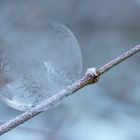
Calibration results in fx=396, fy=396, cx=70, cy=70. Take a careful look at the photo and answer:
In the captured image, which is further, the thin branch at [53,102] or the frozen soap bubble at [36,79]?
the frozen soap bubble at [36,79]

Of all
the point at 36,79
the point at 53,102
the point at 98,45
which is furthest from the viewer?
the point at 98,45

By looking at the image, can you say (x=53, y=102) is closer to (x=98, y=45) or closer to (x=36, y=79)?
(x=36, y=79)

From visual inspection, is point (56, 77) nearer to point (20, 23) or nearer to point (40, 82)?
point (40, 82)

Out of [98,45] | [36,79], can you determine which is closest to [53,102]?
[36,79]

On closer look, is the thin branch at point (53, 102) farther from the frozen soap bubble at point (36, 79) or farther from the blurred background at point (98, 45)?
the blurred background at point (98, 45)

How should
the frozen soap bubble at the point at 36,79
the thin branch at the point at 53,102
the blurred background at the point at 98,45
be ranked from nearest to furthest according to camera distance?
the thin branch at the point at 53,102, the frozen soap bubble at the point at 36,79, the blurred background at the point at 98,45

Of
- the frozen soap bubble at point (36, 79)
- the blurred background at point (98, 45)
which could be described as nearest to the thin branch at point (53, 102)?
the frozen soap bubble at point (36, 79)

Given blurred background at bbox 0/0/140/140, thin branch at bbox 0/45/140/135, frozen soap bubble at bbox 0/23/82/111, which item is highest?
blurred background at bbox 0/0/140/140

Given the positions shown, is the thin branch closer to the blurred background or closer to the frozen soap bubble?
the frozen soap bubble

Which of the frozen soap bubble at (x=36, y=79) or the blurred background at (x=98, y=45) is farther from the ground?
the blurred background at (x=98, y=45)

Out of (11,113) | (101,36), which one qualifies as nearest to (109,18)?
(101,36)

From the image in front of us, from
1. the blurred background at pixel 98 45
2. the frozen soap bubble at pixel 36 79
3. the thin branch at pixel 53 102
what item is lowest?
the thin branch at pixel 53 102

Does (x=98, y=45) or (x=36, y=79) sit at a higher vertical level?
(x=98, y=45)

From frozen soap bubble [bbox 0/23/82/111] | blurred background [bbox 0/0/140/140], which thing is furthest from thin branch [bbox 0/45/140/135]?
blurred background [bbox 0/0/140/140]
